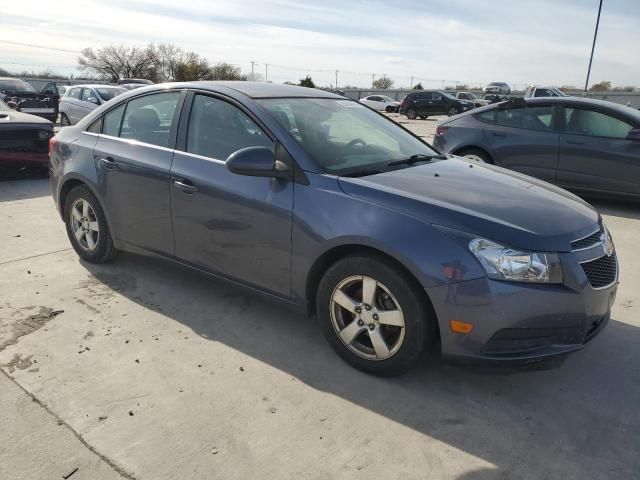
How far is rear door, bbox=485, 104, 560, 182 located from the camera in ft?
23.8

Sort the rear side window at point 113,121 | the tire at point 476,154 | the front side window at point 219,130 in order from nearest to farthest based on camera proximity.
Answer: the front side window at point 219,130
the rear side window at point 113,121
the tire at point 476,154

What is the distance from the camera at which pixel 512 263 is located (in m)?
2.59

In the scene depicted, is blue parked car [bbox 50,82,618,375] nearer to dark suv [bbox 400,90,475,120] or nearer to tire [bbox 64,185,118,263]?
tire [bbox 64,185,118,263]

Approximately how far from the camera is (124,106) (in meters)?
4.35

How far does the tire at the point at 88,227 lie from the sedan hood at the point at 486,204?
2.40 meters

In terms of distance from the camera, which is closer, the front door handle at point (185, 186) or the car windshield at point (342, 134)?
the car windshield at point (342, 134)

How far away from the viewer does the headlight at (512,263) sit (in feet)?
8.45

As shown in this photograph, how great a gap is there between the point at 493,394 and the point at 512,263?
81 centimetres

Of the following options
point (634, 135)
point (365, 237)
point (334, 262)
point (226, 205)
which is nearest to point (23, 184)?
point (226, 205)

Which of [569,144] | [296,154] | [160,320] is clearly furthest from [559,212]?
[569,144]

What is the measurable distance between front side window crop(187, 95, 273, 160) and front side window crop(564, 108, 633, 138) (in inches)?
210

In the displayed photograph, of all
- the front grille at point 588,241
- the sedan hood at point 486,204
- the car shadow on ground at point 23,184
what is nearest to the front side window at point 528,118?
the sedan hood at point 486,204

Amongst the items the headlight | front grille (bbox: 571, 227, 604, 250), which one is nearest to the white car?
front grille (bbox: 571, 227, 604, 250)

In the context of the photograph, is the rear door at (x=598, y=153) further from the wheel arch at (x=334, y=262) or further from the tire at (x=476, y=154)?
the wheel arch at (x=334, y=262)
